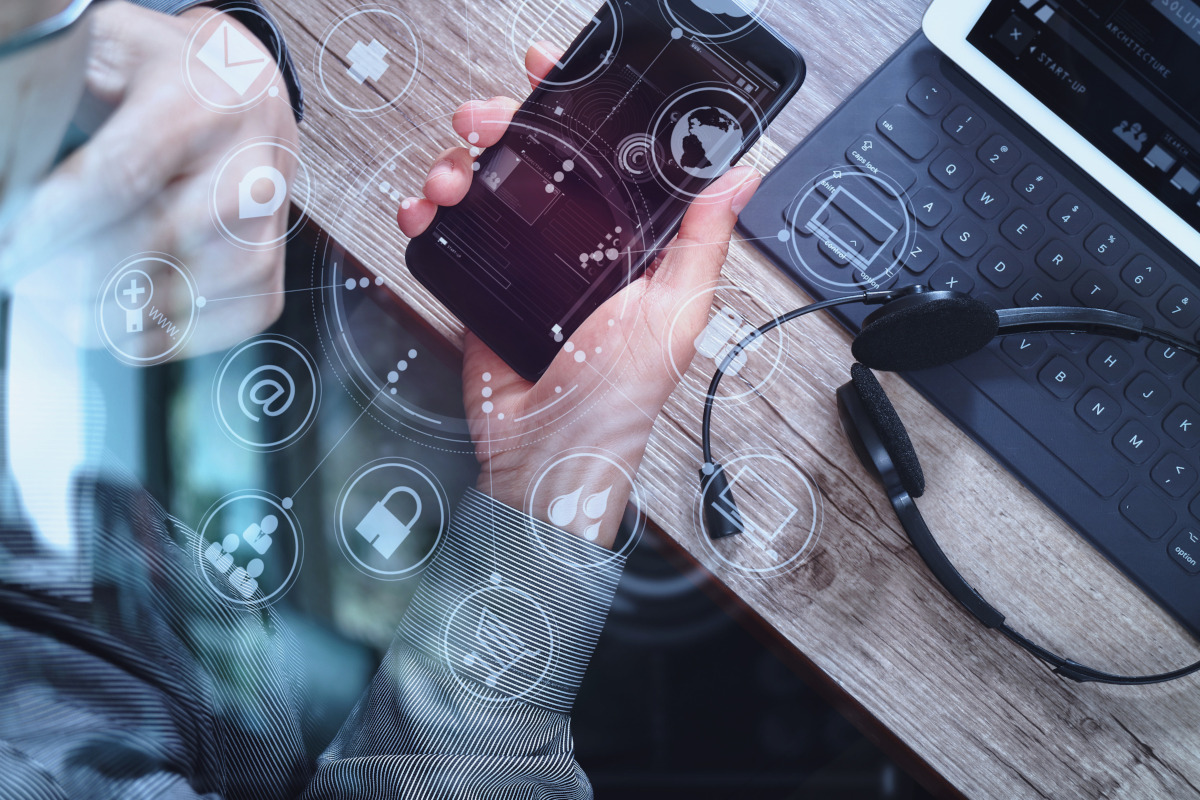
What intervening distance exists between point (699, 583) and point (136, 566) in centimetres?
36

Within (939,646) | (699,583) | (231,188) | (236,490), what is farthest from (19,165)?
(939,646)

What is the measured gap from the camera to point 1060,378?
1.31 feet

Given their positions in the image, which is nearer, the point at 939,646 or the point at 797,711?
the point at 939,646

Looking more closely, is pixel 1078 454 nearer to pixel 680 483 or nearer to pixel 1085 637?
pixel 1085 637

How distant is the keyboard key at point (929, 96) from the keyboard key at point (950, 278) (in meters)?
0.10

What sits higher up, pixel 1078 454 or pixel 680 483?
pixel 1078 454

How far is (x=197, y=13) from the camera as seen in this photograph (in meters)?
0.41

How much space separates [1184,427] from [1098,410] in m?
0.05
